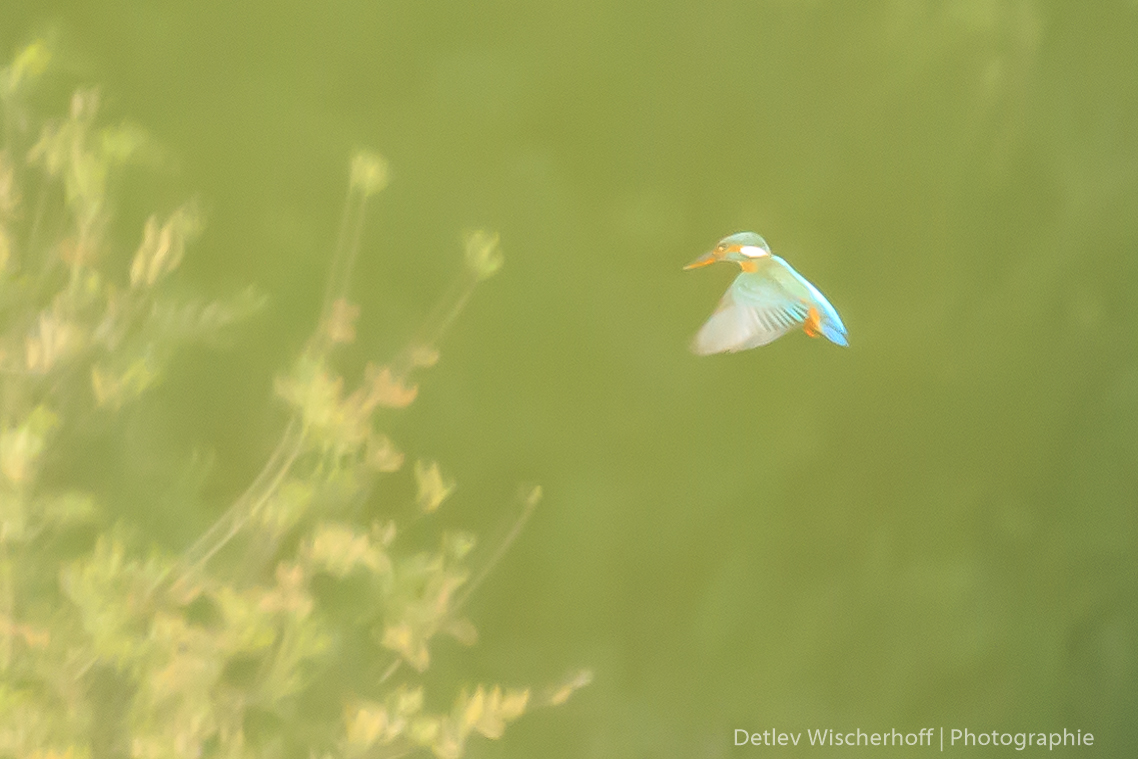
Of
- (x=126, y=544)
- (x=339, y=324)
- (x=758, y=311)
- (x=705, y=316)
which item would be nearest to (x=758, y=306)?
(x=758, y=311)

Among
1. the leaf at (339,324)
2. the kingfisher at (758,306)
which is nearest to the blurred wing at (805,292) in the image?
the kingfisher at (758,306)

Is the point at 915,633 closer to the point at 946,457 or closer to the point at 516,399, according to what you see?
the point at 946,457

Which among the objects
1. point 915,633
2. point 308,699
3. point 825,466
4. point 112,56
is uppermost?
point 112,56

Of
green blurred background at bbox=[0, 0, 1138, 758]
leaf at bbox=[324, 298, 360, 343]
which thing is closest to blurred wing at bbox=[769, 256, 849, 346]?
green blurred background at bbox=[0, 0, 1138, 758]

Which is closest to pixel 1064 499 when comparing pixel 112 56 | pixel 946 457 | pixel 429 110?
pixel 946 457

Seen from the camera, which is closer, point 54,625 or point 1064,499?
point 54,625

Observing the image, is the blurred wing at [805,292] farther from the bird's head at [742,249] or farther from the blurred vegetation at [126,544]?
the blurred vegetation at [126,544]

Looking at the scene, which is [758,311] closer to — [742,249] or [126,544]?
[742,249]
